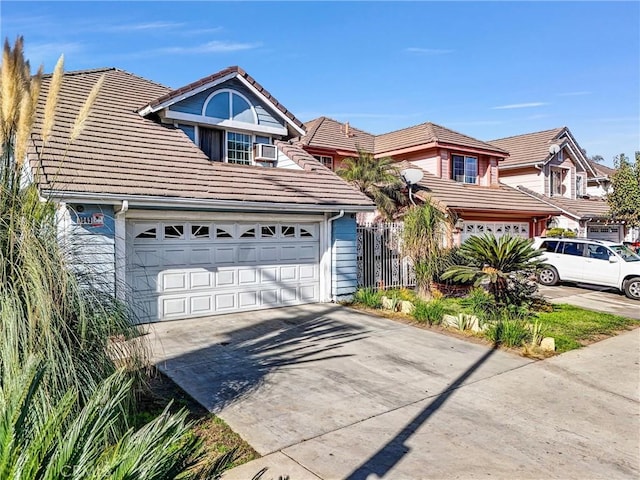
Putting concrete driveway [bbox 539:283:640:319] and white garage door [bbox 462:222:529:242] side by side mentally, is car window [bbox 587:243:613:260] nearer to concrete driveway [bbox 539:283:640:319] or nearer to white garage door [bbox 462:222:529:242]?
concrete driveway [bbox 539:283:640:319]

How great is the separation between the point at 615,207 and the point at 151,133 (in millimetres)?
21013

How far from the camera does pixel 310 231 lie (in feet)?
37.2

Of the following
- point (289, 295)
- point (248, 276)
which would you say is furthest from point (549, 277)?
point (248, 276)

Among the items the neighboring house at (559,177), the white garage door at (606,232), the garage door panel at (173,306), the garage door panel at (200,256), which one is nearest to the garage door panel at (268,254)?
the garage door panel at (200,256)

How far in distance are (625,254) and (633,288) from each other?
126cm

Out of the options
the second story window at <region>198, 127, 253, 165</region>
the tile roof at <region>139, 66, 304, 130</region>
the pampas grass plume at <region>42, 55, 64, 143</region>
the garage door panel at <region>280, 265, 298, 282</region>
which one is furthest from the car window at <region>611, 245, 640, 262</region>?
the pampas grass plume at <region>42, 55, 64, 143</region>

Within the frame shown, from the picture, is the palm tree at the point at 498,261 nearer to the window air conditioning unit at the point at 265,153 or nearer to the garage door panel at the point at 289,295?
the garage door panel at the point at 289,295

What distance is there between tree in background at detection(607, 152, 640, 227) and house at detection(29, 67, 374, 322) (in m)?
15.8

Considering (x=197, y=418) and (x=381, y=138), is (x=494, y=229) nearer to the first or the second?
(x=381, y=138)

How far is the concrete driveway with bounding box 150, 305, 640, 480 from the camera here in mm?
3936

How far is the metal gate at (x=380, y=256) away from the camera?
1282 cm

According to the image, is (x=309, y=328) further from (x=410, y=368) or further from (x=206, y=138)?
(x=206, y=138)

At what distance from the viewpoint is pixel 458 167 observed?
19.0 metres

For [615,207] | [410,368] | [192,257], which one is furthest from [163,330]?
[615,207]
